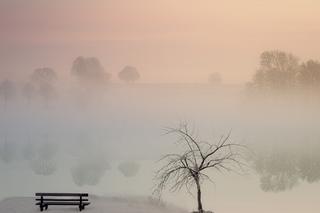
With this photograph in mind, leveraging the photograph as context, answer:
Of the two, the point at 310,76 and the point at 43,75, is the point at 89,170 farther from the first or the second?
the point at 43,75

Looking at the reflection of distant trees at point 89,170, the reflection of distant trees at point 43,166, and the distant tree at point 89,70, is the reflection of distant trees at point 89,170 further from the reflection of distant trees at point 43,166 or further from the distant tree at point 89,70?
the distant tree at point 89,70

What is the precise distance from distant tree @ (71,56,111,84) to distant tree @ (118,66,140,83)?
6.08 ft

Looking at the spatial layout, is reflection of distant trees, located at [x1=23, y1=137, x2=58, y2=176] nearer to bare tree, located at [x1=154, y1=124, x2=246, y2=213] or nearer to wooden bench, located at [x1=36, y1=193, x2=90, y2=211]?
bare tree, located at [x1=154, y1=124, x2=246, y2=213]

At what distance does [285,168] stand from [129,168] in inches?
267

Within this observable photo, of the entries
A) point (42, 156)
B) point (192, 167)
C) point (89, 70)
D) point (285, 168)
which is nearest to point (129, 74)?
point (89, 70)

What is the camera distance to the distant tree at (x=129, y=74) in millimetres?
46713

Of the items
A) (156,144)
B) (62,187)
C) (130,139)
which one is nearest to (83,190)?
(62,187)

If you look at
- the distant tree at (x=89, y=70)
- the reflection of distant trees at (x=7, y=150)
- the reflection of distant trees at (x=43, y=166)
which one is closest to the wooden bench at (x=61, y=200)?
the reflection of distant trees at (x=43, y=166)

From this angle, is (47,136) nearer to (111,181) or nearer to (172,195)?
(111,181)

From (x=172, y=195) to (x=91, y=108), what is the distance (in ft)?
91.0

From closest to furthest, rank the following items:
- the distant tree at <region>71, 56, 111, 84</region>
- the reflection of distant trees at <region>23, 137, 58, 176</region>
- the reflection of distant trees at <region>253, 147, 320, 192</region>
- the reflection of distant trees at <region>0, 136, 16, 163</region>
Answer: the reflection of distant trees at <region>253, 147, 320, 192</region>
the reflection of distant trees at <region>23, 137, 58, 176</region>
the reflection of distant trees at <region>0, 136, 16, 163</region>
the distant tree at <region>71, 56, 111, 84</region>

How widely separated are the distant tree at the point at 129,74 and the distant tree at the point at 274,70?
12576 millimetres

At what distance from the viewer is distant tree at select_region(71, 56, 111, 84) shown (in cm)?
4516

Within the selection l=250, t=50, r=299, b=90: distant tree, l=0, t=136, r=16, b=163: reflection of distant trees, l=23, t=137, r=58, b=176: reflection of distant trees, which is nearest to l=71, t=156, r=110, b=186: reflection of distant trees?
l=23, t=137, r=58, b=176: reflection of distant trees
